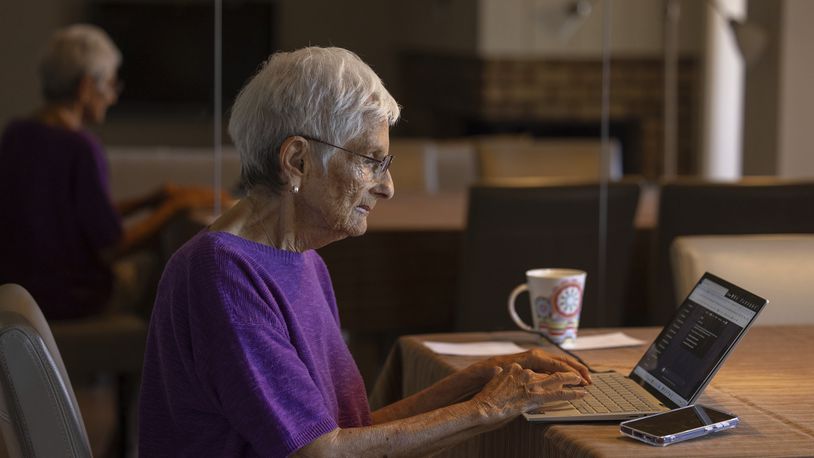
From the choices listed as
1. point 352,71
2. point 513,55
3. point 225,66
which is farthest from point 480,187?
point 225,66

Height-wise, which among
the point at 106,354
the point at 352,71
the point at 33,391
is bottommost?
the point at 106,354

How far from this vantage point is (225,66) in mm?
8234

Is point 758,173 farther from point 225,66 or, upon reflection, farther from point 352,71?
point 225,66

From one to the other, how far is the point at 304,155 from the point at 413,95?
22.7ft

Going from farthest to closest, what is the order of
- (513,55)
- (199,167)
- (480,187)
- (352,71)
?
(513,55)
(199,167)
(480,187)
(352,71)

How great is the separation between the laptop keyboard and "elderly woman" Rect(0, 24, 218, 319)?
193cm

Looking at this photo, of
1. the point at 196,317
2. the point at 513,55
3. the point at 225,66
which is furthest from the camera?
the point at 225,66

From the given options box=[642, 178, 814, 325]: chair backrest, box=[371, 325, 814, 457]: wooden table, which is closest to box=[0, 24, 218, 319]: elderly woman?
box=[642, 178, 814, 325]: chair backrest

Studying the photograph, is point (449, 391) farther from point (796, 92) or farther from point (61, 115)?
point (796, 92)

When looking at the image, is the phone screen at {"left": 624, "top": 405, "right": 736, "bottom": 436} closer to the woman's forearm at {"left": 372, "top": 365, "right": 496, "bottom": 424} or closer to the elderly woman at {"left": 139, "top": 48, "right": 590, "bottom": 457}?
the elderly woman at {"left": 139, "top": 48, "right": 590, "bottom": 457}

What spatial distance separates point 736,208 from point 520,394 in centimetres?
172

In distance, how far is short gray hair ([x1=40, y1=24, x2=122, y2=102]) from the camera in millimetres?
3479

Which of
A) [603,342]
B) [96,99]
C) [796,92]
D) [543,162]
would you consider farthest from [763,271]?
[543,162]

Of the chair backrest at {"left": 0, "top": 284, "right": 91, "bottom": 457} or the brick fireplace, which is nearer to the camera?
the chair backrest at {"left": 0, "top": 284, "right": 91, "bottom": 457}
